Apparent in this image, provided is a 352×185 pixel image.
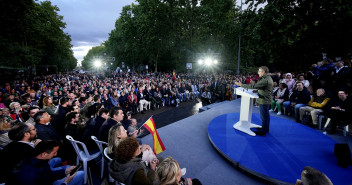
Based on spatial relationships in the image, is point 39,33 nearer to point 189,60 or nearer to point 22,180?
point 189,60

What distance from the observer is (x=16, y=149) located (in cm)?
242

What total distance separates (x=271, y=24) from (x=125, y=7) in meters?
29.6

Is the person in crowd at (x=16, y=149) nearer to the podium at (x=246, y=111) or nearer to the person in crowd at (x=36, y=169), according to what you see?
the person in crowd at (x=36, y=169)

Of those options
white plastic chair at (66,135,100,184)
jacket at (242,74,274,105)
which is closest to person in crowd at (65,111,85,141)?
white plastic chair at (66,135,100,184)

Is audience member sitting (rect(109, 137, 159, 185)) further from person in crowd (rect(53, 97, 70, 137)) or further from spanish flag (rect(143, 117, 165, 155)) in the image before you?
person in crowd (rect(53, 97, 70, 137))

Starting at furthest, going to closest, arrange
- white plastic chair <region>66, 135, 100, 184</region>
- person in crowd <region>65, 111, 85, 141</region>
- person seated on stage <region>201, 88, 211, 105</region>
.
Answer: person seated on stage <region>201, 88, 211, 105</region> < person in crowd <region>65, 111, 85, 141</region> < white plastic chair <region>66, 135, 100, 184</region>

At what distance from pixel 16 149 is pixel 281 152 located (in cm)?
509

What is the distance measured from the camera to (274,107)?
22.7 feet

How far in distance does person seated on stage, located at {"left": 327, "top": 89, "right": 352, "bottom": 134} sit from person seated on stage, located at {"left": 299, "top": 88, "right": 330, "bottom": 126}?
357 millimetres

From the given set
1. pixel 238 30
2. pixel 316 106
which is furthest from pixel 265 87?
pixel 238 30

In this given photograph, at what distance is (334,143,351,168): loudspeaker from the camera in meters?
2.83

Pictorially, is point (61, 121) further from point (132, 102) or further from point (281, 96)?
point (281, 96)

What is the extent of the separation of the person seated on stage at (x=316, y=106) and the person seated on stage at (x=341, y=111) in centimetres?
36

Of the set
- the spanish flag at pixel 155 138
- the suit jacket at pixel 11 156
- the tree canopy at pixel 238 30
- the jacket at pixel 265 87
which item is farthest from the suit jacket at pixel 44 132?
the tree canopy at pixel 238 30
